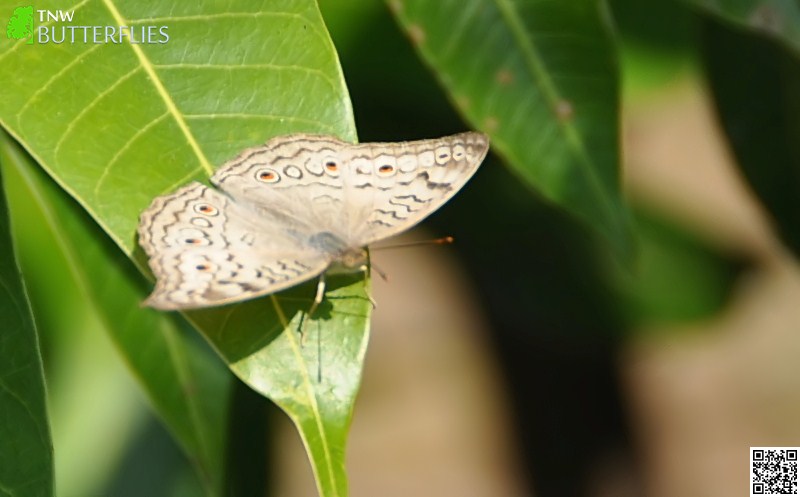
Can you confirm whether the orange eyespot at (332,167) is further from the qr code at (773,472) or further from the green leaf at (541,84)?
the qr code at (773,472)

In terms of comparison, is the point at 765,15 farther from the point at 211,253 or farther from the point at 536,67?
the point at 211,253

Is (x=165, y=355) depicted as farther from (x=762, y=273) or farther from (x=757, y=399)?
(x=757, y=399)

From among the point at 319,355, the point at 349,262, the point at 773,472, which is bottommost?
the point at 773,472

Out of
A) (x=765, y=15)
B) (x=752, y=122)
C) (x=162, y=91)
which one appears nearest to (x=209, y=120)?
(x=162, y=91)

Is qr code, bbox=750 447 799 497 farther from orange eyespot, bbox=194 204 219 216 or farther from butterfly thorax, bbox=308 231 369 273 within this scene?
orange eyespot, bbox=194 204 219 216

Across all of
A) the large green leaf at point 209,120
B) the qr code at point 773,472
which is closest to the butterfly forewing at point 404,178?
the large green leaf at point 209,120

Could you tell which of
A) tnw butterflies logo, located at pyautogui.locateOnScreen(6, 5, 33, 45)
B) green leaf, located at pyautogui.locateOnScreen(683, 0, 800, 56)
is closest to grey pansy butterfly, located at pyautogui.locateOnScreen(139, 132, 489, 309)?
tnw butterflies logo, located at pyautogui.locateOnScreen(6, 5, 33, 45)
